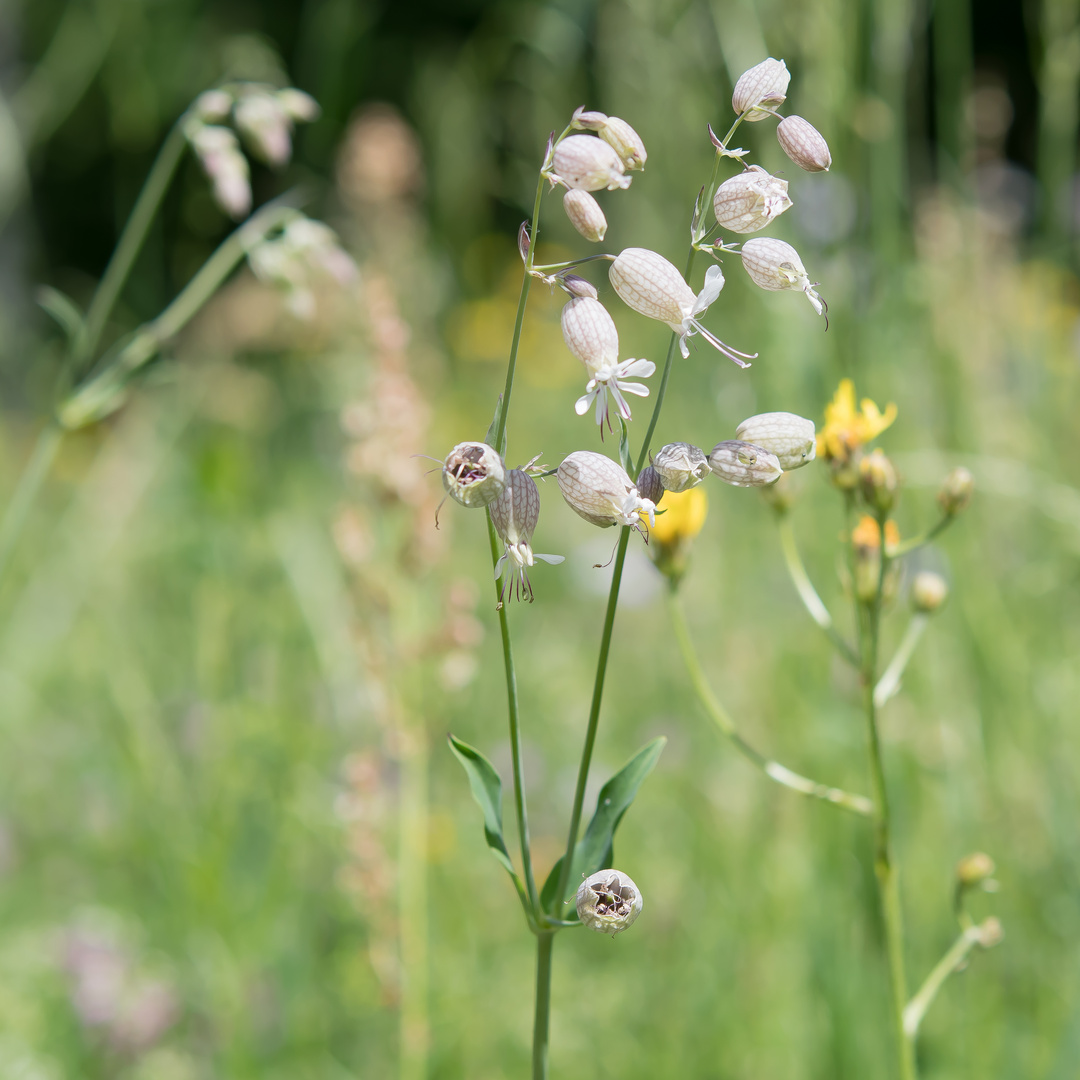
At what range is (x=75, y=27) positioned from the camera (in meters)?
3.87

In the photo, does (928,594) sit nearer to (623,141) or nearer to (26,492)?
(623,141)

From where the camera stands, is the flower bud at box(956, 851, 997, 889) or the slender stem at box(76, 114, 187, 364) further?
the slender stem at box(76, 114, 187, 364)

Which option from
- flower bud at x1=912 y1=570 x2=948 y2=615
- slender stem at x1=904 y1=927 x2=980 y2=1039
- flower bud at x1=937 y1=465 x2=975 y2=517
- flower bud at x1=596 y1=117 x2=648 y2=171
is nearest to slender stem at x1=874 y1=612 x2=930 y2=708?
flower bud at x1=912 y1=570 x2=948 y2=615

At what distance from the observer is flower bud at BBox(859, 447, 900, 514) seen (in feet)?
3.18

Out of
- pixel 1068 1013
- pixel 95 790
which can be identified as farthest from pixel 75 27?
pixel 1068 1013

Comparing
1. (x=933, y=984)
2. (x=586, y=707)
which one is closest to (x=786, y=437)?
(x=933, y=984)

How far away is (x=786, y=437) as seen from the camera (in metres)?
0.80

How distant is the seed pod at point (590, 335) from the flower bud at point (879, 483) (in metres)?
0.34

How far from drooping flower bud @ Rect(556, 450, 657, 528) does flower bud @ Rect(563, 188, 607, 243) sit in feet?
0.54

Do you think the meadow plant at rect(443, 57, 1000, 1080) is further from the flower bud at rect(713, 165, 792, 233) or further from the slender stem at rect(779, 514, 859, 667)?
the slender stem at rect(779, 514, 859, 667)

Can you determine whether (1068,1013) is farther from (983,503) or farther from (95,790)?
(95,790)

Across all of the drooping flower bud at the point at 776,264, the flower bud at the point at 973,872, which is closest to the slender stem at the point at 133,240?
the drooping flower bud at the point at 776,264

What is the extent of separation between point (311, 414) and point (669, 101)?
109 inches

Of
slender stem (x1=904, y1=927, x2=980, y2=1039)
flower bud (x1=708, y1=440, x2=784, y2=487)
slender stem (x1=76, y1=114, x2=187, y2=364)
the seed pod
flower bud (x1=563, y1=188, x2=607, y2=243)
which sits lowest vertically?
slender stem (x1=904, y1=927, x2=980, y2=1039)
